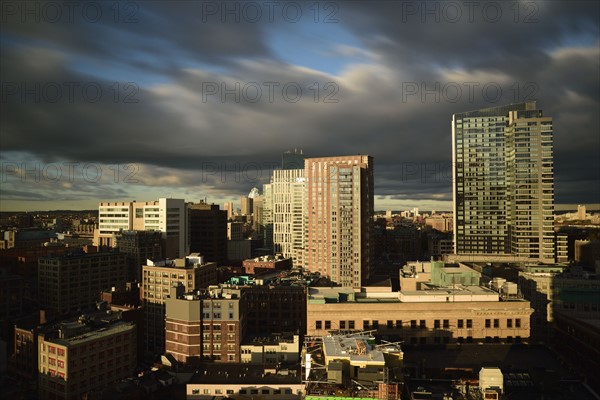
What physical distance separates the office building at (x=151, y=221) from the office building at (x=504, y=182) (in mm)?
85237

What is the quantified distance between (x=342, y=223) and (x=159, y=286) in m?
47.3

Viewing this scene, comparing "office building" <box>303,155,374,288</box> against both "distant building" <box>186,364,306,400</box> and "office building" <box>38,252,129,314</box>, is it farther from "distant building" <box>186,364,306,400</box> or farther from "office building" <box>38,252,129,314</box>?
"distant building" <box>186,364,306,400</box>

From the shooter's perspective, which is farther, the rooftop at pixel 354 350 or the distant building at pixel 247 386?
the distant building at pixel 247 386

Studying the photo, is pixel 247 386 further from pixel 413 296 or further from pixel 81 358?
pixel 413 296

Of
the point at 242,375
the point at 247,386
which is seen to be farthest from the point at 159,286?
the point at 247,386

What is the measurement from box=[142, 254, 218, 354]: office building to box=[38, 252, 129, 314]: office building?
18546mm

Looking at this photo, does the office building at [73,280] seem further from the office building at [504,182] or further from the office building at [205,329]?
the office building at [504,182]

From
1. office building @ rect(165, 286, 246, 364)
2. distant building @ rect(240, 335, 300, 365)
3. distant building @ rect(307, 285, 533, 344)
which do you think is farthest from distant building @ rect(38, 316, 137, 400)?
distant building @ rect(307, 285, 533, 344)

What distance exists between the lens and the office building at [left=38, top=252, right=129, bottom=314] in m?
101

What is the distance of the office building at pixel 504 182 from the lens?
13225 centimetres

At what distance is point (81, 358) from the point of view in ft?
192

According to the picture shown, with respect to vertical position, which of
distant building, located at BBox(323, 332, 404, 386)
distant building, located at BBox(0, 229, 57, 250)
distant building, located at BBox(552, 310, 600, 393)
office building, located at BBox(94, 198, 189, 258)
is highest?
office building, located at BBox(94, 198, 189, 258)

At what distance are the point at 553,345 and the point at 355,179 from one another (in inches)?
2392

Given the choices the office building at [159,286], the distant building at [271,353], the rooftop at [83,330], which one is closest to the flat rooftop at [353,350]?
the distant building at [271,353]
